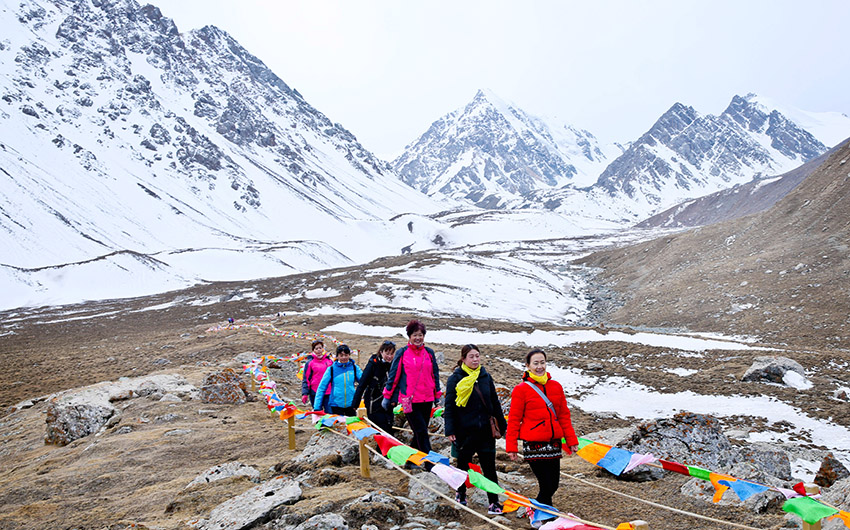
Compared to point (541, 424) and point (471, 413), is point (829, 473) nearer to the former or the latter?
point (541, 424)

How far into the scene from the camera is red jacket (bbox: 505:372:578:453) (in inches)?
203

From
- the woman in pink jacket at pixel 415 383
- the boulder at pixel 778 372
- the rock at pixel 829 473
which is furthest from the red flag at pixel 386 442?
the boulder at pixel 778 372

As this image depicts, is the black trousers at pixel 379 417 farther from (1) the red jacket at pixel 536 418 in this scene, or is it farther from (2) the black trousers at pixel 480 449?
(1) the red jacket at pixel 536 418

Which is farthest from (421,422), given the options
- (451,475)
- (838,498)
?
(838,498)

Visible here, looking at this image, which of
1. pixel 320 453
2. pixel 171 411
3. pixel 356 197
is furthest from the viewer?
pixel 356 197

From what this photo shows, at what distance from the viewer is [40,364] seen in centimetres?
2405

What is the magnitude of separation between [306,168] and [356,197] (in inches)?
848

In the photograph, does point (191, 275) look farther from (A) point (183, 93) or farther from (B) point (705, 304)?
(A) point (183, 93)

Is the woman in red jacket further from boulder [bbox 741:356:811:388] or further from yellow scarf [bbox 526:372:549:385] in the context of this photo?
boulder [bbox 741:356:811:388]

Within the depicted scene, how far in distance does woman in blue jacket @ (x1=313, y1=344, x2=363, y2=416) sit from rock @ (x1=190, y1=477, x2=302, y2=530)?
221 cm

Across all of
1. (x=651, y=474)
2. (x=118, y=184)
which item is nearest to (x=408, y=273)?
(x=651, y=474)

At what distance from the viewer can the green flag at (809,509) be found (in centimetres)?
396

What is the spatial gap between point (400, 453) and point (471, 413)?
46.0 inches

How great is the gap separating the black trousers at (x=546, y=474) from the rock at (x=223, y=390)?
32.1 ft
